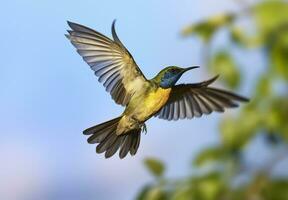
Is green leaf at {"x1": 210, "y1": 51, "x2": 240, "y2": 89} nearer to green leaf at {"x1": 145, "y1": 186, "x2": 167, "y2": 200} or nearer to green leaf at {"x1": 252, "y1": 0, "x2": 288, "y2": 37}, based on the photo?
green leaf at {"x1": 252, "y1": 0, "x2": 288, "y2": 37}

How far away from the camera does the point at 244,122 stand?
6.93ft

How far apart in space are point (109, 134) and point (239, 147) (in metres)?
→ 1.50

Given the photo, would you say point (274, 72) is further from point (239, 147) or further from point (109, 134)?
point (109, 134)

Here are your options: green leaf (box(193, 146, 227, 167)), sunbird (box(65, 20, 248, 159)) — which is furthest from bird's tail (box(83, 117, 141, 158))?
green leaf (box(193, 146, 227, 167))

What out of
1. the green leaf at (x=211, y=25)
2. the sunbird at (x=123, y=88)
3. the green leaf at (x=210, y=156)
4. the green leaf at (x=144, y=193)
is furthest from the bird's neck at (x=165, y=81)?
the green leaf at (x=210, y=156)

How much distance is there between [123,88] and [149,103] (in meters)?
0.03

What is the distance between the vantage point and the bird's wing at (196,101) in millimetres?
651

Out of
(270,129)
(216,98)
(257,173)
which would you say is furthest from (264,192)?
(216,98)

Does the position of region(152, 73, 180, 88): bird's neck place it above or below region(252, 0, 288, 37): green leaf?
below

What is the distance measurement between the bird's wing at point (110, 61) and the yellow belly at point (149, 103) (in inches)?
0.5

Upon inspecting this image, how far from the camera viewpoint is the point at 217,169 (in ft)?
6.85

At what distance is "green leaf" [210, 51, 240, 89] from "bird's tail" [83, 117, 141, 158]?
1.29 meters

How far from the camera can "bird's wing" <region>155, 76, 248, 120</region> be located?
2.14 feet

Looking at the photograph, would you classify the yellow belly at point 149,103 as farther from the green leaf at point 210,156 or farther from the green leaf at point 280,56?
the green leaf at point 210,156
